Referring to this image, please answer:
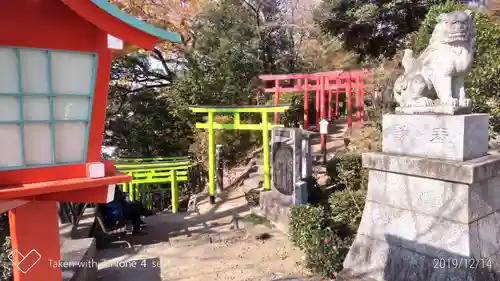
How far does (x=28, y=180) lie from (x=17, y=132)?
0.86 feet

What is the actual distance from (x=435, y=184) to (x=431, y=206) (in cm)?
26

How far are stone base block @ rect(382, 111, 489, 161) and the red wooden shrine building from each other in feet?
10.7

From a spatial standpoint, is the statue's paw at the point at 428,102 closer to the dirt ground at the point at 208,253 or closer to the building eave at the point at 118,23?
the dirt ground at the point at 208,253

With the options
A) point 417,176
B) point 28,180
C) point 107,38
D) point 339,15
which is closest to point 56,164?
point 28,180

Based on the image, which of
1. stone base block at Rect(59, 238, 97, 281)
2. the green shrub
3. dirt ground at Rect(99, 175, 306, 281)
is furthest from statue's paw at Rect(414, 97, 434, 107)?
stone base block at Rect(59, 238, 97, 281)

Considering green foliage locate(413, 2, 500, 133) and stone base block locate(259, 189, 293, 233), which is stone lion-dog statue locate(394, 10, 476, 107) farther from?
stone base block locate(259, 189, 293, 233)

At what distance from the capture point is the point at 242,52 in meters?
14.8

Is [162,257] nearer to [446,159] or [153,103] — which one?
[446,159]

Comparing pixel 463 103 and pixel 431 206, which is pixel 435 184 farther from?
pixel 463 103

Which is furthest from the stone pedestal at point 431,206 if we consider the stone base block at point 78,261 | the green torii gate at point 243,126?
the green torii gate at point 243,126

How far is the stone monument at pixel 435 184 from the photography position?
372 cm

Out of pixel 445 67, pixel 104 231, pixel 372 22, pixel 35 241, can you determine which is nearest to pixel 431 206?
pixel 445 67

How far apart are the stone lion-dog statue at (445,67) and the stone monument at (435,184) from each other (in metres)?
0.01

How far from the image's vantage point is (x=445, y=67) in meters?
4.05
